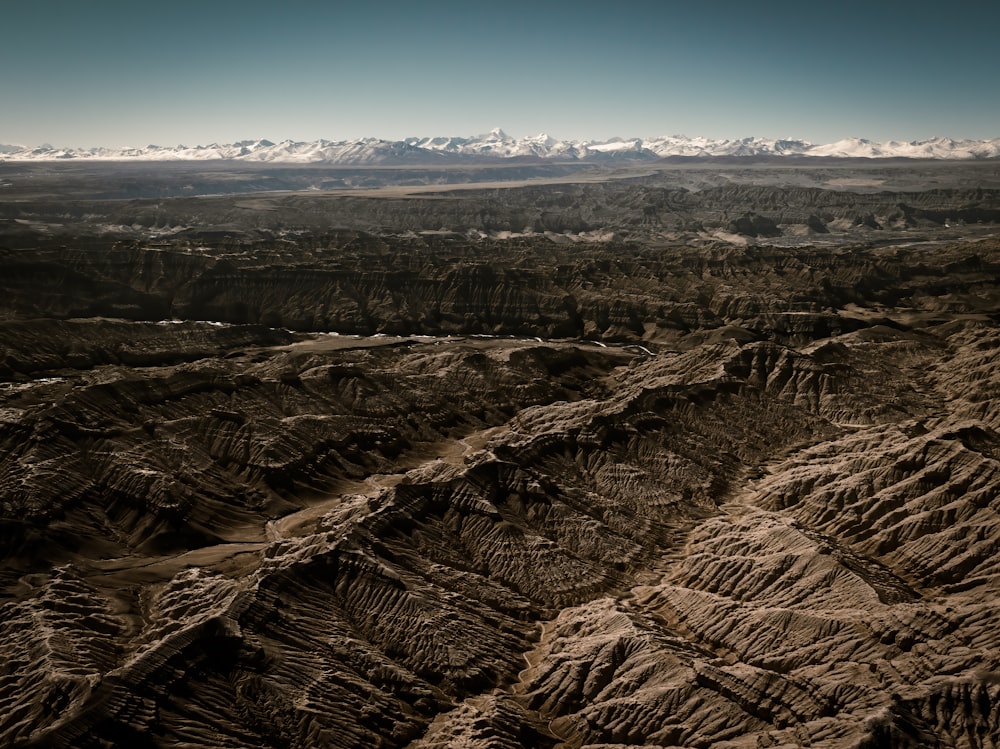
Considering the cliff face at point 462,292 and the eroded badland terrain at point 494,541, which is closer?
the eroded badland terrain at point 494,541

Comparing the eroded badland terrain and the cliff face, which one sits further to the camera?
the cliff face

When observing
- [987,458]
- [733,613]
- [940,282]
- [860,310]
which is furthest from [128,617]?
[940,282]

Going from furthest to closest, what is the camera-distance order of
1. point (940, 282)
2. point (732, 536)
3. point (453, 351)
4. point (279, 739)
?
1. point (940, 282)
2. point (453, 351)
3. point (732, 536)
4. point (279, 739)

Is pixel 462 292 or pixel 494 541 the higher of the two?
pixel 462 292

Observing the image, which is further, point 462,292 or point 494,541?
point 462,292

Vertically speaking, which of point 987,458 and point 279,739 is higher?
point 987,458

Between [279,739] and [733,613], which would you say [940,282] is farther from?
[279,739]

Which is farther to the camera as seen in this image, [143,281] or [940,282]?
[940,282]

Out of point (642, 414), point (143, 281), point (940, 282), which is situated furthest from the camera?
point (940, 282)
